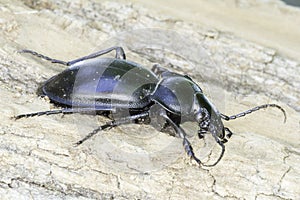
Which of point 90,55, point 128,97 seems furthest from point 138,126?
point 90,55

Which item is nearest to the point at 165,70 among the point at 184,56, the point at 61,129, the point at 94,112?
the point at 184,56

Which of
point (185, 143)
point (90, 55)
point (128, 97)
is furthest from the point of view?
point (90, 55)

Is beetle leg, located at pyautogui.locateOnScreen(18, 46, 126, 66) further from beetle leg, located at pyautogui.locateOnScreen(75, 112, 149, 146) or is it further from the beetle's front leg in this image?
the beetle's front leg

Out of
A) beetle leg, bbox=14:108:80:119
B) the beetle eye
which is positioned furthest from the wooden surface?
the beetle eye

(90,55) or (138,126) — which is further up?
(90,55)

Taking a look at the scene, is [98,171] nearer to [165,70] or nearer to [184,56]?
[165,70]

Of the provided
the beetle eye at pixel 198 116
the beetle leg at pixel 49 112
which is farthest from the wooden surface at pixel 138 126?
the beetle eye at pixel 198 116

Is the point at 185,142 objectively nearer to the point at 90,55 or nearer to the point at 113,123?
the point at 113,123

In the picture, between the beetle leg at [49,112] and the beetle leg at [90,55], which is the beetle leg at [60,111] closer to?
the beetle leg at [49,112]
